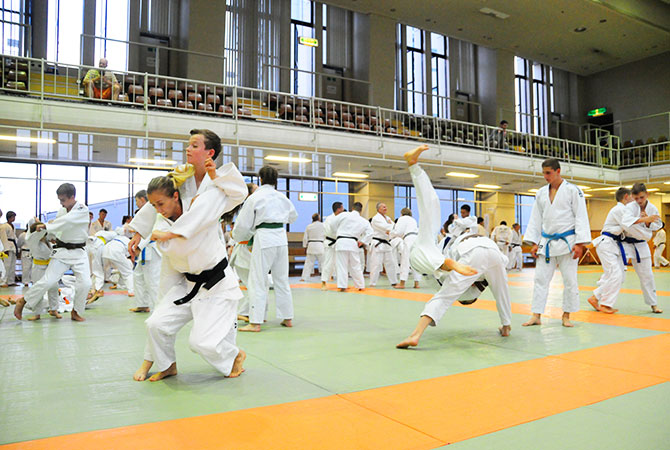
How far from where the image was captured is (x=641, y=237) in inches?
215

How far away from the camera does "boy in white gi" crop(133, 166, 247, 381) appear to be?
259 centimetres

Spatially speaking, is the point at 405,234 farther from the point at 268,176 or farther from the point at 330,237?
the point at 268,176

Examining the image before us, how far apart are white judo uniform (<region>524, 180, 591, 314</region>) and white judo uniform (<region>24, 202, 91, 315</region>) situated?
447 cm

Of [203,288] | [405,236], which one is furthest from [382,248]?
Result: [203,288]

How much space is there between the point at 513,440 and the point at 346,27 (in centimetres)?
1618

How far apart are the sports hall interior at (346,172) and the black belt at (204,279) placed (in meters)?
0.47

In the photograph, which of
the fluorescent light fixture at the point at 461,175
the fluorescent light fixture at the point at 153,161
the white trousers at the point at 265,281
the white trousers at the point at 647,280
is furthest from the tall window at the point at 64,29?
the white trousers at the point at 647,280

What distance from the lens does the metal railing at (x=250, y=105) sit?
30.0 feet

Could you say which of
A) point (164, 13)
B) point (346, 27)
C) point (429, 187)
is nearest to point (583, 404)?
point (429, 187)

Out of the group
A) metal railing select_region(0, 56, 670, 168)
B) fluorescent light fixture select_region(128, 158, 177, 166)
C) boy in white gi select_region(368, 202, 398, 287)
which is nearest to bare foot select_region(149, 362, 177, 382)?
boy in white gi select_region(368, 202, 398, 287)

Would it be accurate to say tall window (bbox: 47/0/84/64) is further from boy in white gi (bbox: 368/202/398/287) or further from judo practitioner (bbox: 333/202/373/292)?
boy in white gi (bbox: 368/202/398/287)

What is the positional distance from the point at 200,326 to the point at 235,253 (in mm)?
2781

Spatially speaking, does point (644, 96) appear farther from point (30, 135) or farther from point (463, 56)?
point (30, 135)

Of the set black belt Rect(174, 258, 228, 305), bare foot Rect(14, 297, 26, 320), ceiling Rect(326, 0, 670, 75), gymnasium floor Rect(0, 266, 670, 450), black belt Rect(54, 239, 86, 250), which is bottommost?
gymnasium floor Rect(0, 266, 670, 450)
